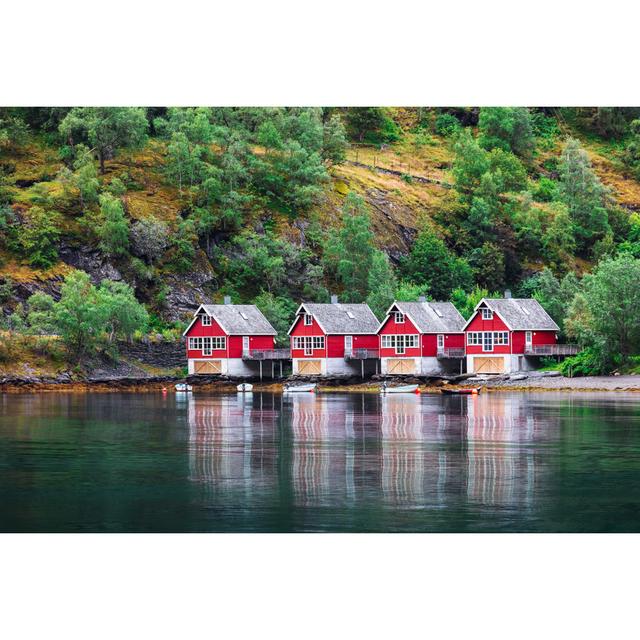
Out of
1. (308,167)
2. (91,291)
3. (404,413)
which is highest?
(308,167)

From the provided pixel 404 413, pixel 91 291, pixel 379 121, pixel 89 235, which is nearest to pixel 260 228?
pixel 89 235

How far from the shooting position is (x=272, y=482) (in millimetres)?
31953

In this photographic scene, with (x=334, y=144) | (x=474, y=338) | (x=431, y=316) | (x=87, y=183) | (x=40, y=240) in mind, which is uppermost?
(x=334, y=144)

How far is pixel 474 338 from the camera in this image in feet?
313

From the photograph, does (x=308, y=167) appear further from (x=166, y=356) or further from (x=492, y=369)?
(x=492, y=369)

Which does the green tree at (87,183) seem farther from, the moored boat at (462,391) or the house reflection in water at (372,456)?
the house reflection in water at (372,456)

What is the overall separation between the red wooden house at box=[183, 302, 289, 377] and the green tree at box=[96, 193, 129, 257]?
13420 mm

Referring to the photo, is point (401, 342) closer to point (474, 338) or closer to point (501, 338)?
point (474, 338)

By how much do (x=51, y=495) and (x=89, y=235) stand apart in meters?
83.3

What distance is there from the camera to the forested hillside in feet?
345

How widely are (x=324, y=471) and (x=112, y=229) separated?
77.2 metres

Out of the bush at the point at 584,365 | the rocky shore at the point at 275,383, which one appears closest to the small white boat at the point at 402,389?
the rocky shore at the point at 275,383

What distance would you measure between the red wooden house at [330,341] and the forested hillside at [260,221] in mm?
4434

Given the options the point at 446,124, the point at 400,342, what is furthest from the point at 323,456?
the point at 446,124
